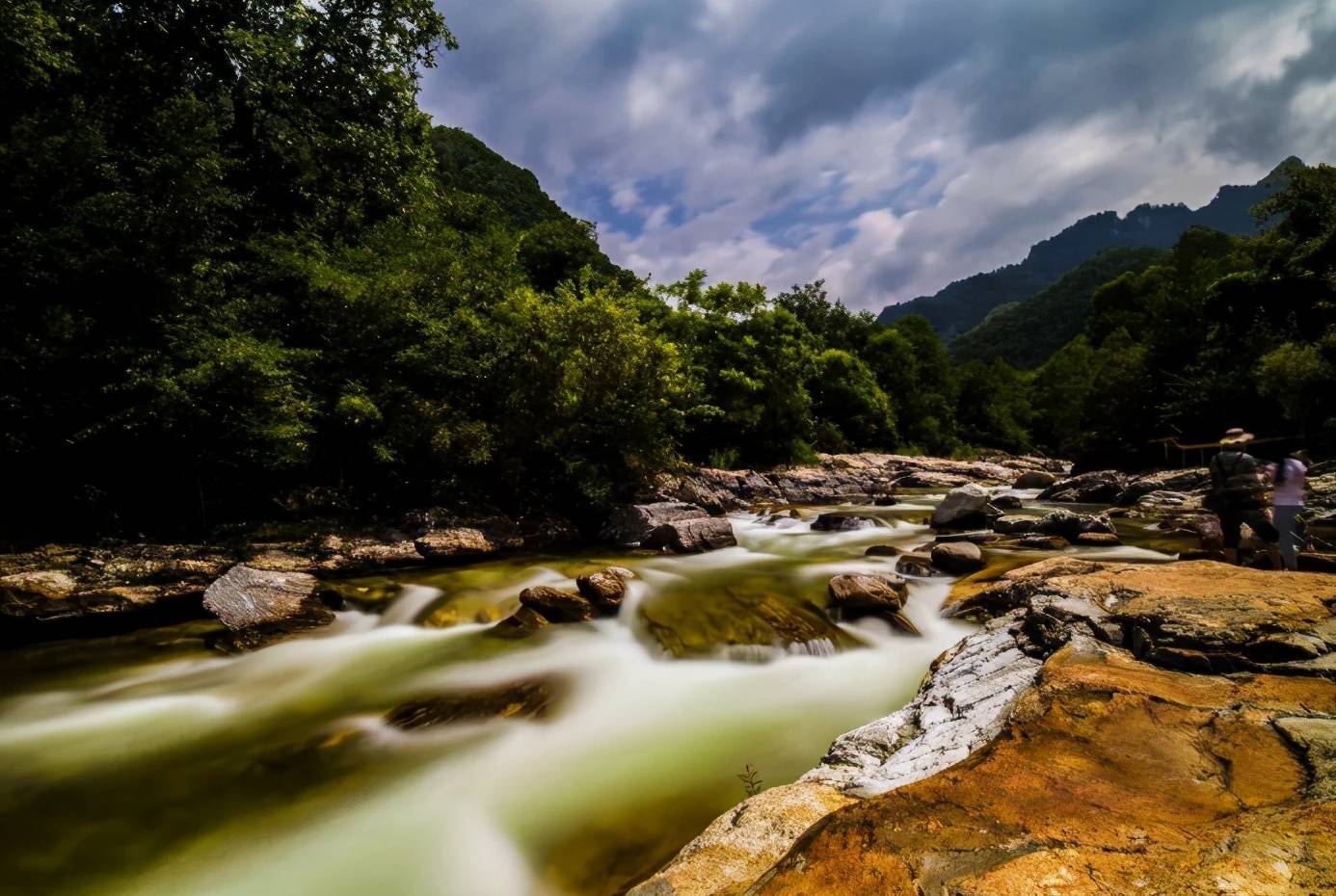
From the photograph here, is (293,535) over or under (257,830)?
over

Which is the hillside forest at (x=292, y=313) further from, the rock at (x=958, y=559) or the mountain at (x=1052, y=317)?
the mountain at (x=1052, y=317)

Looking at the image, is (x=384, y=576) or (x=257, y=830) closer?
(x=257, y=830)

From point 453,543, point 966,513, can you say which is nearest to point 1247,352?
point 966,513

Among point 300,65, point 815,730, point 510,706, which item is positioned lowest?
point 815,730

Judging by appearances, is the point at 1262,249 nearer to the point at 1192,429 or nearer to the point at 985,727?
the point at 1192,429

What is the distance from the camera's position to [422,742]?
5.15 metres

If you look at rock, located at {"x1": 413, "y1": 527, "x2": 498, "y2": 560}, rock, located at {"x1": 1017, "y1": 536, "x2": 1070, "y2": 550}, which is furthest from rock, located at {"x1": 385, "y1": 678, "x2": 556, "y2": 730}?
rock, located at {"x1": 1017, "y1": 536, "x2": 1070, "y2": 550}

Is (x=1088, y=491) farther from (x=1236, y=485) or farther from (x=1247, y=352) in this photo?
(x=1236, y=485)

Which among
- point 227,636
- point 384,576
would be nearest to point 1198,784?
point 227,636

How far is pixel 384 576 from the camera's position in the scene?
10.1 m

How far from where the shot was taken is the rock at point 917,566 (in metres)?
8.88

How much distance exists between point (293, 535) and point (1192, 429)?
39525 millimetres

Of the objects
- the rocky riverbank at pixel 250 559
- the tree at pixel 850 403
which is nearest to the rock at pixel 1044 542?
the rocky riverbank at pixel 250 559

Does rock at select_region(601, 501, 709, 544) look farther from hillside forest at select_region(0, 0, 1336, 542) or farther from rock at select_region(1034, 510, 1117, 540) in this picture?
rock at select_region(1034, 510, 1117, 540)
